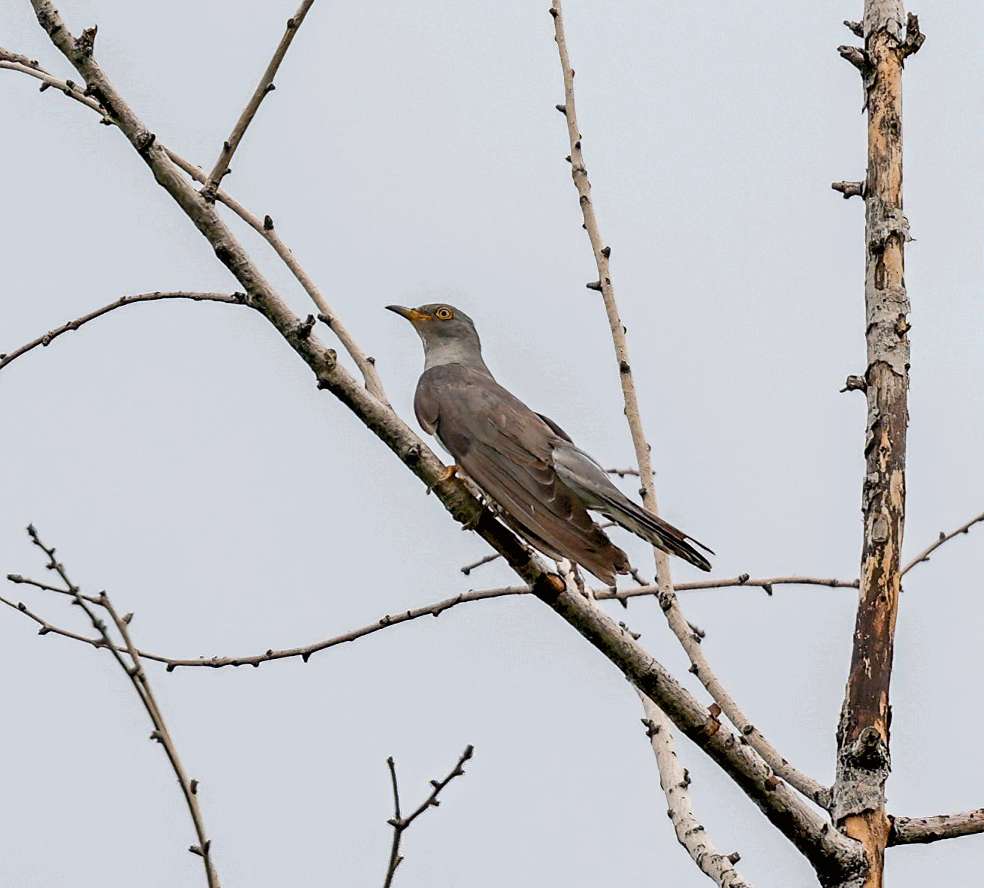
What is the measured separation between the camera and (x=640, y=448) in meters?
4.92

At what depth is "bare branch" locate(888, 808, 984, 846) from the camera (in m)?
4.16

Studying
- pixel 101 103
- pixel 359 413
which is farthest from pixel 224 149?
pixel 359 413

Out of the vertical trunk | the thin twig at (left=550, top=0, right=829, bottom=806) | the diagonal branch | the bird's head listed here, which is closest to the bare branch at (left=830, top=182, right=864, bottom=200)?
the vertical trunk

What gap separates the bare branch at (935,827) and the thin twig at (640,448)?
0.23 meters

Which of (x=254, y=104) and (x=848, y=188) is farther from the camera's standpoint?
(x=848, y=188)

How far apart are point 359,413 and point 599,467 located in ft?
6.55

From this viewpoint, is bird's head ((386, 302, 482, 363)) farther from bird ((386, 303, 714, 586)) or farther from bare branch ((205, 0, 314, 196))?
bare branch ((205, 0, 314, 196))

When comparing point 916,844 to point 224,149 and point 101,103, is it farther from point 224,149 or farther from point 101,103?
point 101,103

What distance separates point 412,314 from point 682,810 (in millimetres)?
4203

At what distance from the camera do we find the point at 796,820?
395cm

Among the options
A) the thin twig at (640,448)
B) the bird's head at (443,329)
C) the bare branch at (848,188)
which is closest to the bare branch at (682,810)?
the thin twig at (640,448)

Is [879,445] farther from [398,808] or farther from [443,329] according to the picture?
[443,329]

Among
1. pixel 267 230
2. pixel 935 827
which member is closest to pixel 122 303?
pixel 267 230

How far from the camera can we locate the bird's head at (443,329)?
8.12 metres
